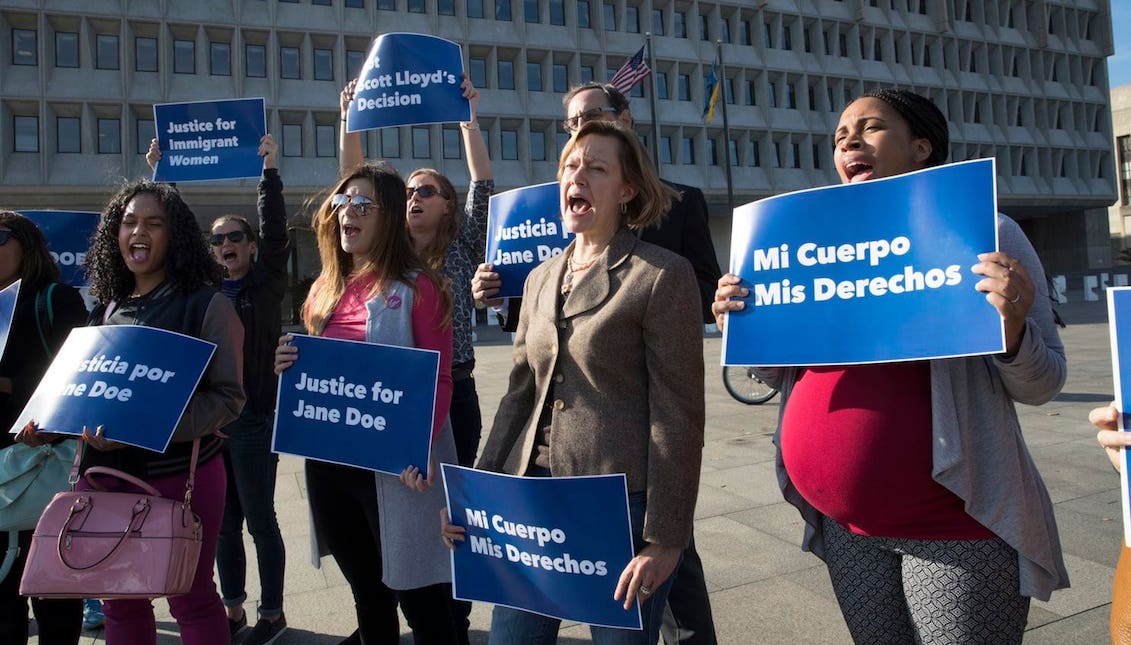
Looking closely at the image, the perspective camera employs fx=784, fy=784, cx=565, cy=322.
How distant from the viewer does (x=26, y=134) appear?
29.8m

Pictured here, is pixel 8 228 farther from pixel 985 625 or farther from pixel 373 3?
pixel 373 3

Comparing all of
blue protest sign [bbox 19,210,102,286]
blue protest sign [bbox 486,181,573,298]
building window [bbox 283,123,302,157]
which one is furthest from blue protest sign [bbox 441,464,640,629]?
building window [bbox 283,123,302,157]

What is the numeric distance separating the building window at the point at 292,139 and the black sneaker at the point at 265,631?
→ 1266 inches

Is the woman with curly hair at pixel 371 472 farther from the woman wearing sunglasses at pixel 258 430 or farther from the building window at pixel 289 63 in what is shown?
the building window at pixel 289 63

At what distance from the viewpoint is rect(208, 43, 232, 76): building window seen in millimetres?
32344

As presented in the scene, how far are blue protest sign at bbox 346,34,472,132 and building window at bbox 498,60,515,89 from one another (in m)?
33.9

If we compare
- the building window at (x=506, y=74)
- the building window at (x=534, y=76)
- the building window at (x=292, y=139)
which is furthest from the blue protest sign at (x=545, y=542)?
the building window at (x=534, y=76)

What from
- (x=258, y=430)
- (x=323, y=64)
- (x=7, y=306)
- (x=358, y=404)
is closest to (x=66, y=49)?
(x=323, y=64)

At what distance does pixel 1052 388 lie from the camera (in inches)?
70.4

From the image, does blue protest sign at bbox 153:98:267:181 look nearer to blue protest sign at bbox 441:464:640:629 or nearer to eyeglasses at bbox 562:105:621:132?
eyeglasses at bbox 562:105:621:132

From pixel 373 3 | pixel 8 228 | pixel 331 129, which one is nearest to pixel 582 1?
pixel 373 3

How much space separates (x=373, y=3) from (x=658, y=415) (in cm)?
3664

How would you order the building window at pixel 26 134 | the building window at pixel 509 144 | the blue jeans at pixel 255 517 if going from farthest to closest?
the building window at pixel 509 144 < the building window at pixel 26 134 < the blue jeans at pixel 255 517

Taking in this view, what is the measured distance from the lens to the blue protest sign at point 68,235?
456 centimetres
